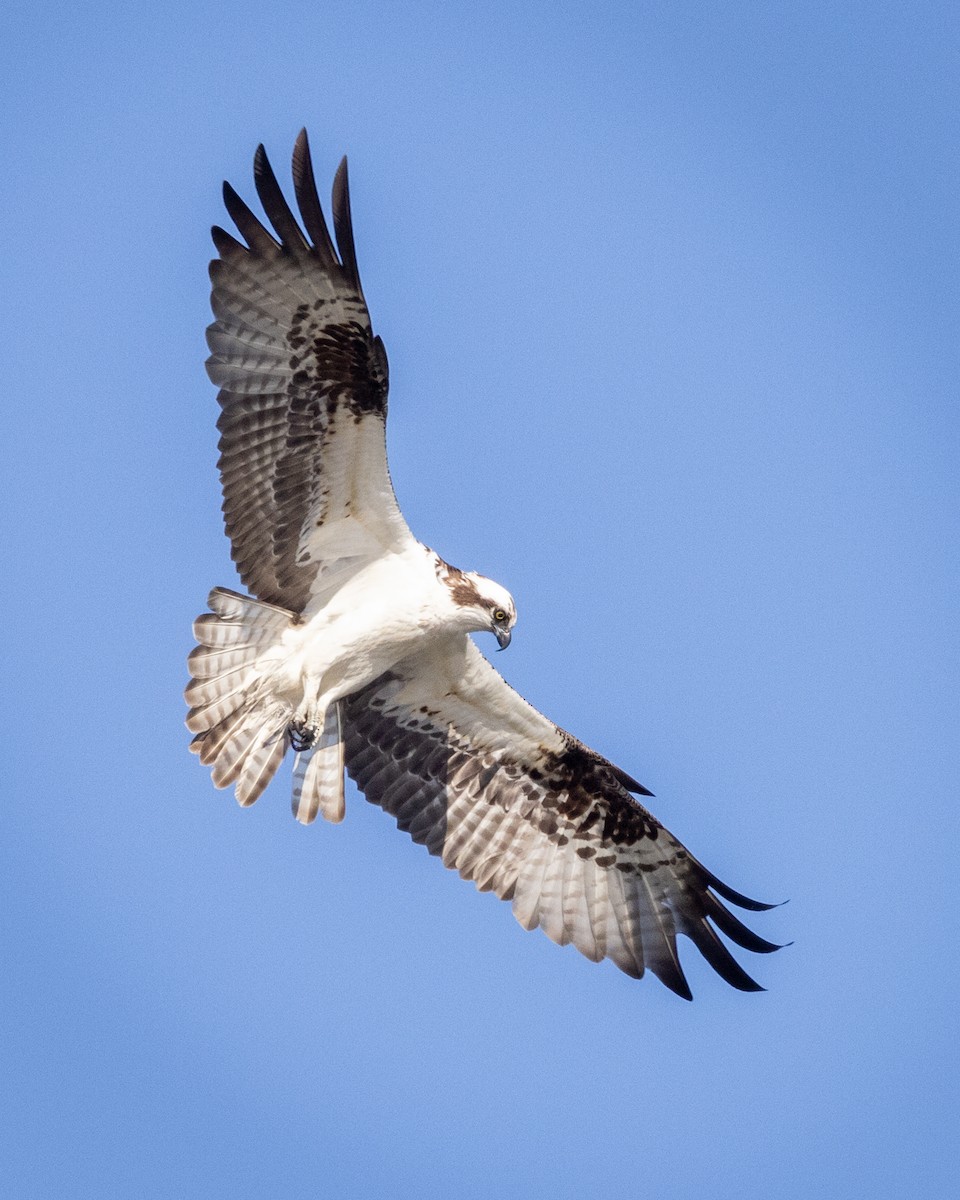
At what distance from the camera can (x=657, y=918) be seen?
12.6m

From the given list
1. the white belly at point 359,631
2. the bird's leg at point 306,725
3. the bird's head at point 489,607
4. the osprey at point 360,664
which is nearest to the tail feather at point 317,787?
the osprey at point 360,664

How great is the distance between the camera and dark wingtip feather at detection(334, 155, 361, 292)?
10867 mm

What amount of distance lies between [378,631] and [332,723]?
37.5 inches

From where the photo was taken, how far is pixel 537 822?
12.9 meters

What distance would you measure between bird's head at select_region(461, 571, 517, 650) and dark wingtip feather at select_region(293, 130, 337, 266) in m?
2.11

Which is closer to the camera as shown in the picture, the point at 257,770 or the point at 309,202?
the point at 309,202

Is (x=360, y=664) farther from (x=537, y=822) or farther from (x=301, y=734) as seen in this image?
(x=537, y=822)

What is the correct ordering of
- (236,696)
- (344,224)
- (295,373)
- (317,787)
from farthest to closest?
(317,787) → (236,696) → (295,373) → (344,224)

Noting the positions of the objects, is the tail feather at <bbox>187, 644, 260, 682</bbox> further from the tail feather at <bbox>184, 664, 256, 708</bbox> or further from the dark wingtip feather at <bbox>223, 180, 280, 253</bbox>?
the dark wingtip feather at <bbox>223, 180, 280, 253</bbox>

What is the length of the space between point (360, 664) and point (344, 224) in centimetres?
268

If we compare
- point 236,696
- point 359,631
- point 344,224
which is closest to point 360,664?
point 359,631

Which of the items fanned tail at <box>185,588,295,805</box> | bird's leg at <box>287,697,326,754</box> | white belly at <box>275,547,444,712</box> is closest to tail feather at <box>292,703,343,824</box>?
bird's leg at <box>287,697,326,754</box>

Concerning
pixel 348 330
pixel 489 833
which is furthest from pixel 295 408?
pixel 489 833

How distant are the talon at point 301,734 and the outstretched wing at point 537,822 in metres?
0.66
